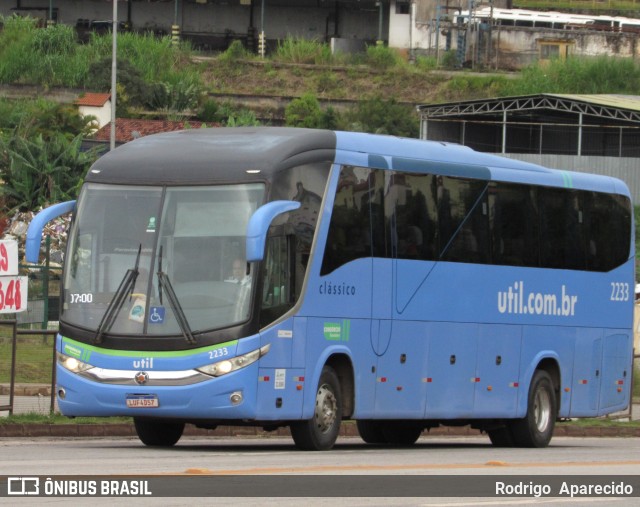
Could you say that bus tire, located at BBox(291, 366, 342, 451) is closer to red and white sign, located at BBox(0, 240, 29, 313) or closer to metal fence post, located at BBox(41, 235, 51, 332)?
red and white sign, located at BBox(0, 240, 29, 313)

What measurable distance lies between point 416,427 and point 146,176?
6360 millimetres

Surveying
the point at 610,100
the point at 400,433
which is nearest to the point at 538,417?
the point at 400,433

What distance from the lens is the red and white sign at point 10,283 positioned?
65.3 ft

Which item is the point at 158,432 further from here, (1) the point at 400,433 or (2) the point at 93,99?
(2) the point at 93,99

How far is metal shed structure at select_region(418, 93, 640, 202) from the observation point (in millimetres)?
60375

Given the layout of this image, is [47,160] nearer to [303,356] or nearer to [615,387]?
[615,387]

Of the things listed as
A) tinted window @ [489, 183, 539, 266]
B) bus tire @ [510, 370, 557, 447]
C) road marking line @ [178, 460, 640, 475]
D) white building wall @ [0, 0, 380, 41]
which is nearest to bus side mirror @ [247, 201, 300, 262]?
road marking line @ [178, 460, 640, 475]

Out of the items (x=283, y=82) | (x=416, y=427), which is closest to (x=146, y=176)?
(x=416, y=427)

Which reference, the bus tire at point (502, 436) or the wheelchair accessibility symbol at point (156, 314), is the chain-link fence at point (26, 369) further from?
the bus tire at point (502, 436)

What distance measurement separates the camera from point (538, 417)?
22656 mm

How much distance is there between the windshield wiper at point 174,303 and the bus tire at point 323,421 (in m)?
1.83

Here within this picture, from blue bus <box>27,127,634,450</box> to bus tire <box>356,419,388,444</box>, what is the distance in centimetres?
4

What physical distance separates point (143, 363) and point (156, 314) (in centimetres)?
56

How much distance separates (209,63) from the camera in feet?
279
